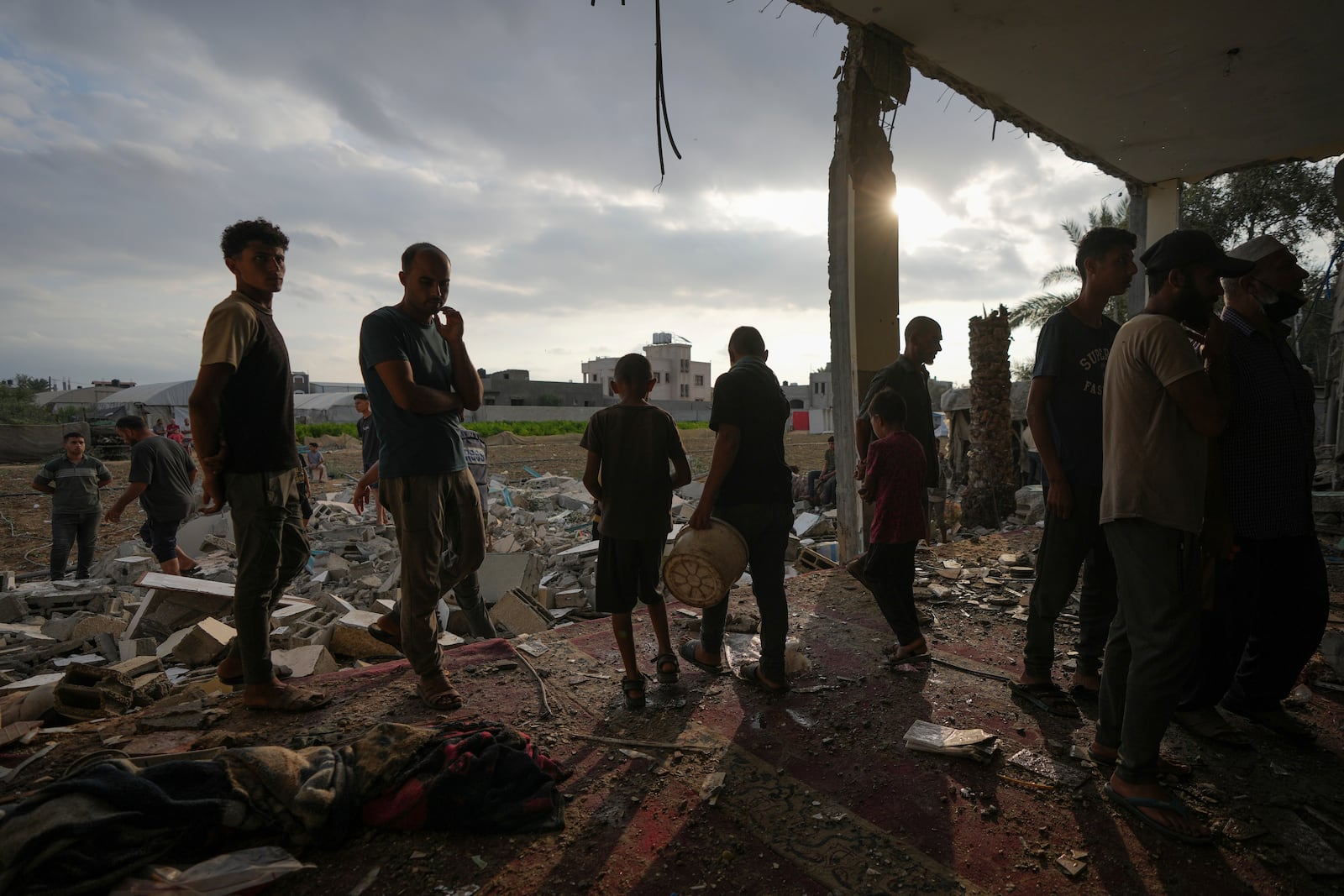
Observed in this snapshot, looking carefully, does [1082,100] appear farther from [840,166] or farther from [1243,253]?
[1243,253]

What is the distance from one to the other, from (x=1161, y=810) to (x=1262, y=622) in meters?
1.22

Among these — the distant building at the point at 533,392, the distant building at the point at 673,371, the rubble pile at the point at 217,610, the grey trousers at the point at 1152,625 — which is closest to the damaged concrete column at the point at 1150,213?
the rubble pile at the point at 217,610

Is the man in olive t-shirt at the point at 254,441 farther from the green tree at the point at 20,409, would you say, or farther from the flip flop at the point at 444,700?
the green tree at the point at 20,409

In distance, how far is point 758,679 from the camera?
3.59 meters

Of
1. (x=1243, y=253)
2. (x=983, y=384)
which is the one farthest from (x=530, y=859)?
(x=983, y=384)

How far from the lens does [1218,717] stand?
2902 millimetres

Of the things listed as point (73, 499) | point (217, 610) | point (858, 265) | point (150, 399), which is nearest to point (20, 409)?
point (150, 399)

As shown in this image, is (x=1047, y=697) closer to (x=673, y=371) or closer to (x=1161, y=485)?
(x=1161, y=485)

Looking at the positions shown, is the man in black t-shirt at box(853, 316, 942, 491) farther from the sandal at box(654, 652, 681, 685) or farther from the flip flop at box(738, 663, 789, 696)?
the sandal at box(654, 652, 681, 685)

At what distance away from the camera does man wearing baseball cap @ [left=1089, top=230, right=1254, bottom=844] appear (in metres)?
2.19

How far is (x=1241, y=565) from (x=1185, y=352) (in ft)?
4.30

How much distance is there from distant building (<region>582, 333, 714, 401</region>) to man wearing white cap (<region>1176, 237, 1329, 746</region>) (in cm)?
6794

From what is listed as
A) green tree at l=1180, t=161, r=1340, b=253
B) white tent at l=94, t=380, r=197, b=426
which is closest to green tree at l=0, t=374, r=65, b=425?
white tent at l=94, t=380, r=197, b=426

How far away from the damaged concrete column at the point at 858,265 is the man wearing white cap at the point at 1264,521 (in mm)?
3267
